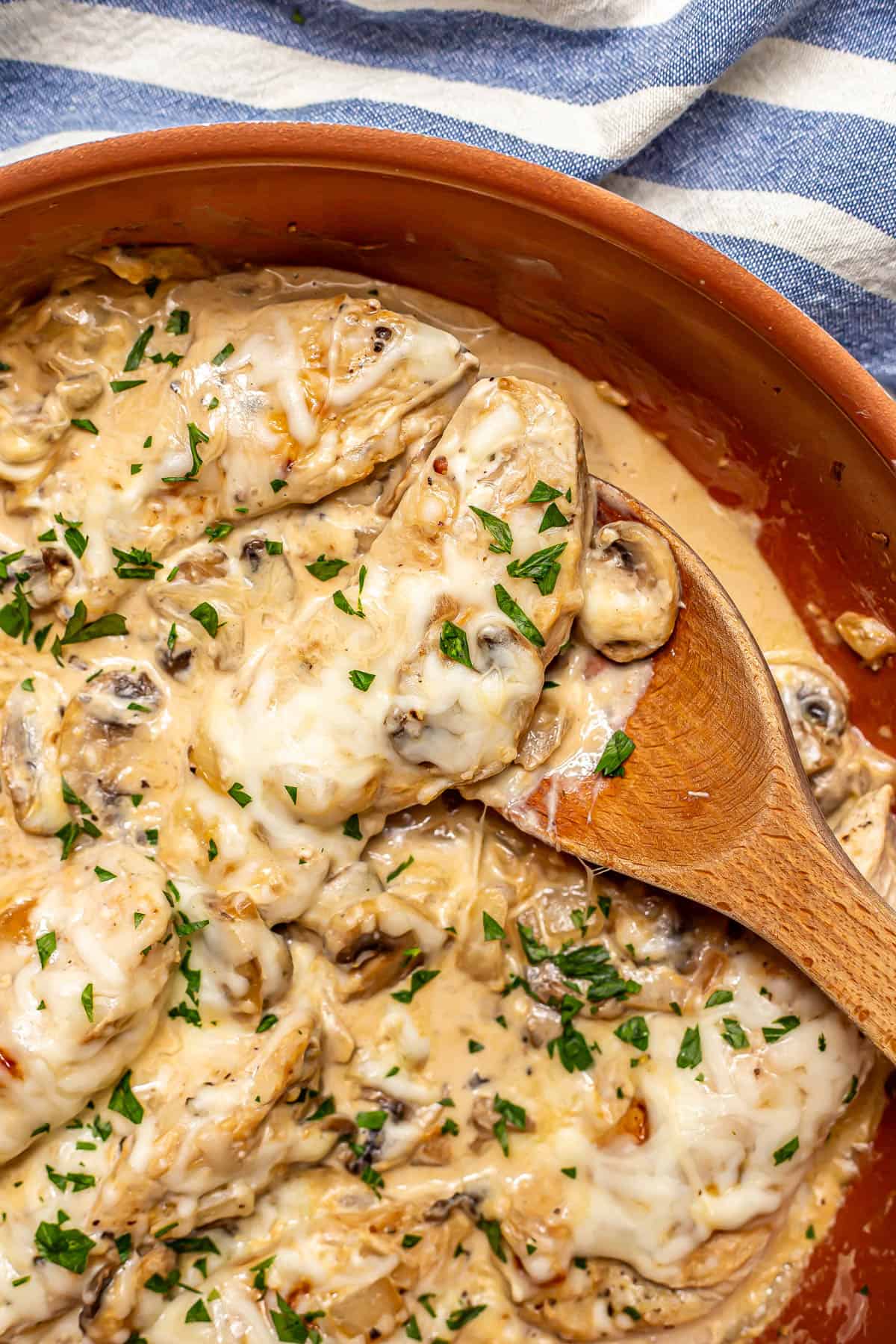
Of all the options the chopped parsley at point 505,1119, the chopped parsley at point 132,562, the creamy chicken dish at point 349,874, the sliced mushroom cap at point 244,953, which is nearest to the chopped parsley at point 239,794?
the creamy chicken dish at point 349,874

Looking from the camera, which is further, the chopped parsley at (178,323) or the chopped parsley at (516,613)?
the chopped parsley at (178,323)

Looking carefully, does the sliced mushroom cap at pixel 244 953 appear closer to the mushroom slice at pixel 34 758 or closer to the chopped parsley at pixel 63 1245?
the mushroom slice at pixel 34 758

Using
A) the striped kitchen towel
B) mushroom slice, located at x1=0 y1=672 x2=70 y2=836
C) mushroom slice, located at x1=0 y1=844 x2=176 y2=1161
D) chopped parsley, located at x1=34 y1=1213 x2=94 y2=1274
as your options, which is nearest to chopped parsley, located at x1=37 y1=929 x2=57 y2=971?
mushroom slice, located at x1=0 y1=844 x2=176 y2=1161

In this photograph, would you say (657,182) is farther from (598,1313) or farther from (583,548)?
(598,1313)

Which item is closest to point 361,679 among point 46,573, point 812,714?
point 46,573

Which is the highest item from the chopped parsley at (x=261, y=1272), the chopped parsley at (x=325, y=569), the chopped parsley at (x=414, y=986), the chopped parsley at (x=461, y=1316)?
the chopped parsley at (x=325, y=569)

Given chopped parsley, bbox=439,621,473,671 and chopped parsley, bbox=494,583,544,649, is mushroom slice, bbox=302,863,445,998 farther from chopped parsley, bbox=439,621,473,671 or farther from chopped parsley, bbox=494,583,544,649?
chopped parsley, bbox=494,583,544,649

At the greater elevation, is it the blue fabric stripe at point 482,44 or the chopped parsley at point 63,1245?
the blue fabric stripe at point 482,44
